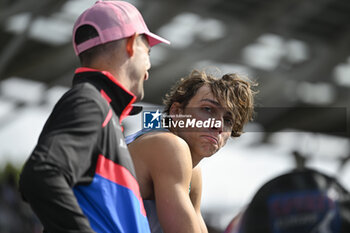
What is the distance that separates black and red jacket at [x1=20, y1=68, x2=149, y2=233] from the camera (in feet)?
5.59

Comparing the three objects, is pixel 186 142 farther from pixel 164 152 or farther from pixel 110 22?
pixel 110 22

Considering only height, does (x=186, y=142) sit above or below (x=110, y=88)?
below

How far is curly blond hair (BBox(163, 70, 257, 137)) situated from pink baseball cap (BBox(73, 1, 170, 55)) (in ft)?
2.14

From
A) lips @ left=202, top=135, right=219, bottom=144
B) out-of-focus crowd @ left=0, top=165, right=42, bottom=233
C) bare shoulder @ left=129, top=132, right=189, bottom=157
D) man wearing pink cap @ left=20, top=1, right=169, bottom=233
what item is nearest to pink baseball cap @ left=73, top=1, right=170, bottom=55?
man wearing pink cap @ left=20, top=1, right=169, bottom=233

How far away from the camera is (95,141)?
1815 mm

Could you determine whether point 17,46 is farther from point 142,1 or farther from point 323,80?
point 323,80

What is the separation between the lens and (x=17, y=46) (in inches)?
560

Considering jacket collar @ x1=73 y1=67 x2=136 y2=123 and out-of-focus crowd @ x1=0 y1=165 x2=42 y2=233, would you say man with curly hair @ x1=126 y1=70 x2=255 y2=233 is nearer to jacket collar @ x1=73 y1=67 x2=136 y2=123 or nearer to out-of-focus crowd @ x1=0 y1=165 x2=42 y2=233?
jacket collar @ x1=73 y1=67 x2=136 y2=123

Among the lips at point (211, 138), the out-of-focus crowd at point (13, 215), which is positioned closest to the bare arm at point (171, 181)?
the lips at point (211, 138)

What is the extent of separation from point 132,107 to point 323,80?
1526 cm

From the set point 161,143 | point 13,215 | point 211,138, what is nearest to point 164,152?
point 161,143

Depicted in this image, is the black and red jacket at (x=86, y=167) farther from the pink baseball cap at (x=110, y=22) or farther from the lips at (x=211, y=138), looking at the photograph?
the lips at (x=211, y=138)

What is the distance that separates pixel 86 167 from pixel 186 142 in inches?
36.4

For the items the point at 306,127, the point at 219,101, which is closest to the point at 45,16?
the point at 306,127
